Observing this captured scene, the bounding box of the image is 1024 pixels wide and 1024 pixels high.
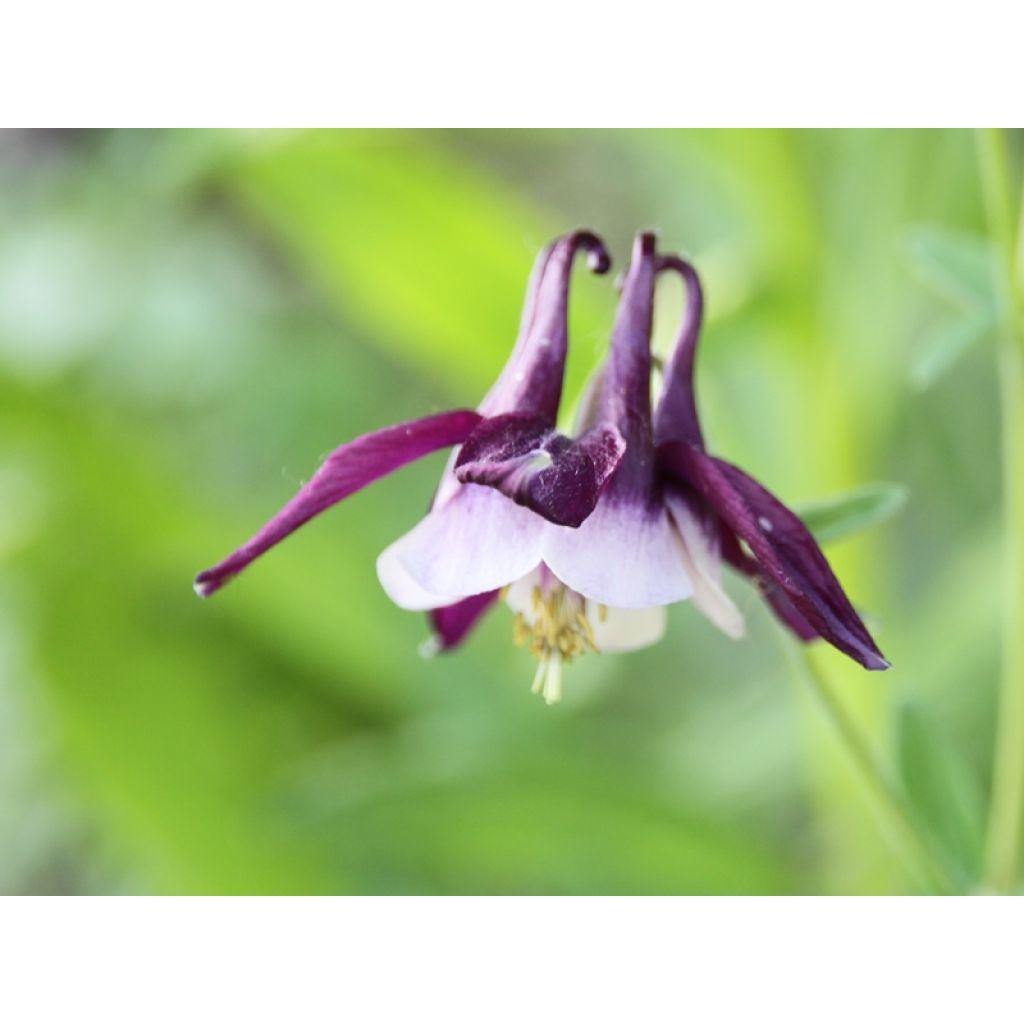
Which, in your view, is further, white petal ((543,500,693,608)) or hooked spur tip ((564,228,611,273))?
hooked spur tip ((564,228,611,273))

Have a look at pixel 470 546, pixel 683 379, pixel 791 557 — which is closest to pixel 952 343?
pixel 683 379

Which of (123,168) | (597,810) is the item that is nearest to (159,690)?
(597,810)

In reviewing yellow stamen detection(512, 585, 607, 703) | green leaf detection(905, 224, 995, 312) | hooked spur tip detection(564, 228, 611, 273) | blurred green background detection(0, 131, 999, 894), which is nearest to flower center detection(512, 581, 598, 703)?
yellow stamen detection(512, 585, 607, 703)

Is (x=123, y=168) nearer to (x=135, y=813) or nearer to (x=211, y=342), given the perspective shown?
(x=211, y=342)

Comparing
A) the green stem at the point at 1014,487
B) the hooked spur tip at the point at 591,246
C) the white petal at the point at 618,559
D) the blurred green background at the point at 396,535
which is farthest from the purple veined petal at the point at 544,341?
the blurred green background at the point at 396,535

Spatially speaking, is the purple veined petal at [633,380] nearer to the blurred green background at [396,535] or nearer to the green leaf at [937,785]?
the green leaf at [937,785]

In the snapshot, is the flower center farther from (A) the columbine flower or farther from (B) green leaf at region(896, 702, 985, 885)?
(B) green leaf at region(896, 702, 985, 885)
